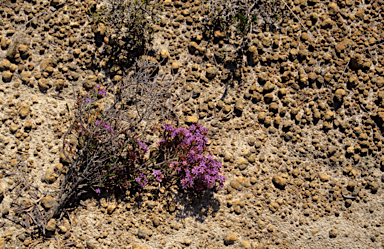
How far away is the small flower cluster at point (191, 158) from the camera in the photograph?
14.3 ft

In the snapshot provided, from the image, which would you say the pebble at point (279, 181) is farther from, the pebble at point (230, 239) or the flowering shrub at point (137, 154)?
the pebble at point (230, 239)

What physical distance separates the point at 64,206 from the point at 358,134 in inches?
193

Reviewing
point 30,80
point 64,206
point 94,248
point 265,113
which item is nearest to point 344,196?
point 265,113

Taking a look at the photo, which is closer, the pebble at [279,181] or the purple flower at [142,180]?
the purple flower at [142,180]

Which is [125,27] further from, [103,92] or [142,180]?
[142,180]

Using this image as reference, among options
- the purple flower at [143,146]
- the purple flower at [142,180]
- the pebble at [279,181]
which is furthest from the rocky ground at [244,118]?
the purple flower at [143,146]

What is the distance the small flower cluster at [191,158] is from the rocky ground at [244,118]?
0.25m

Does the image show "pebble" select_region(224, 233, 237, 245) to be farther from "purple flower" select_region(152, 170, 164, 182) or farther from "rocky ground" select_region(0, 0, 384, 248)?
"purple flower" select_region(152, 170, 164, 182)

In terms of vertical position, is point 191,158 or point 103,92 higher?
point 103,92

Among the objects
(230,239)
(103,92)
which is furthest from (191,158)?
(103,92)

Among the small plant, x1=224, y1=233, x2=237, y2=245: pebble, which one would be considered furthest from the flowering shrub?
x1=224, y1=233, x2=237, y2=245: pebble

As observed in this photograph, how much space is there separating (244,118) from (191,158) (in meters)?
1.14

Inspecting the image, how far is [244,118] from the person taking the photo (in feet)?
15.8

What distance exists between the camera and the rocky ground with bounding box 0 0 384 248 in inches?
179
